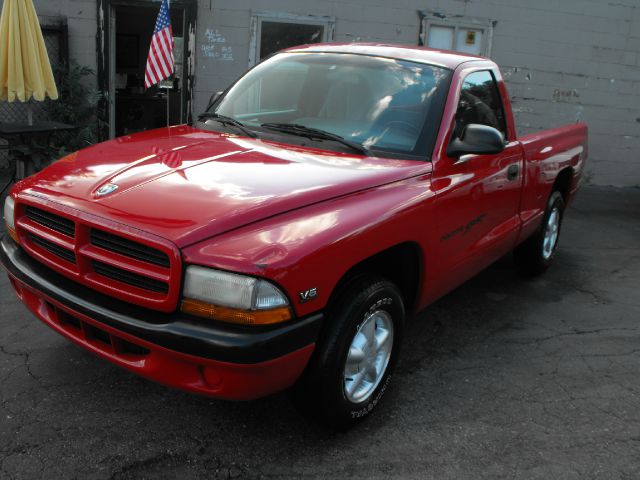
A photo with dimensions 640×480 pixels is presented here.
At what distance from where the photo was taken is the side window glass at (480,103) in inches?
150

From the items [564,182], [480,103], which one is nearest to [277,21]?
[564,182]

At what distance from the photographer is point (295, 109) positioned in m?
3.84

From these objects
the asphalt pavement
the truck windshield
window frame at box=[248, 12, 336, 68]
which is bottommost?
the asphalt pavement

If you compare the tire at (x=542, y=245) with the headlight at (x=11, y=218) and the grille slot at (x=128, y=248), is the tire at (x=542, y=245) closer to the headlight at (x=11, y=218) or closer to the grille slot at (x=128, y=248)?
the grille slot at (x=128, y=248)

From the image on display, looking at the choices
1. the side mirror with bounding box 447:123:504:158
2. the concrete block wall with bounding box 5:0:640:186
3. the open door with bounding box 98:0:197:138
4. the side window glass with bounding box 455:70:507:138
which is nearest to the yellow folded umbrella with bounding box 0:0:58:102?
the concrete block wall with bounding box 5:0:640:186

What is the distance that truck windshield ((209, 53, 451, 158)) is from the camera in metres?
3.52

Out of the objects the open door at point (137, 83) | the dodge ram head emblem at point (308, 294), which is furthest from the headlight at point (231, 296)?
the open door at point (137, 83)

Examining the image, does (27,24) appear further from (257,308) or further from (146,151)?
(257,308)

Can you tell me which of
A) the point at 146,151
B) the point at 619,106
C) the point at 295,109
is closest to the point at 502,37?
the point at 619,106

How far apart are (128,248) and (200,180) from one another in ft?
1.59

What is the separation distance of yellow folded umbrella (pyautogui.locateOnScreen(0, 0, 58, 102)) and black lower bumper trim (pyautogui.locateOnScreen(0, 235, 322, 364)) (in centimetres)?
433

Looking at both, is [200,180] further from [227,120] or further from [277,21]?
[277,21]

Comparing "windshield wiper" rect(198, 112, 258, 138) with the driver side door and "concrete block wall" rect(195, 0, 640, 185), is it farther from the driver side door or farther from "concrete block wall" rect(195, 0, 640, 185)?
"concrete block wall" rect(195, 0, 640, 185)

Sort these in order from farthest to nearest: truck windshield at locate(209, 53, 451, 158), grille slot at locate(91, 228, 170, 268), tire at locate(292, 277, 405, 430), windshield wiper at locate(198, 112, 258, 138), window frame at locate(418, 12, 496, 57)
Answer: window frame at locate(418, 12, 496, 57) → windshield wiper at locate(198, 112, 258, 138) → truck windshield at locate(209, 53, 451, 158) → tire at locate(292, 277, 405, 430) → grille slot at locate(91, 228, 170, 268)
